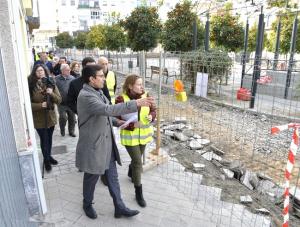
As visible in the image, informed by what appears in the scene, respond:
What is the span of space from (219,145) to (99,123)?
167 inches

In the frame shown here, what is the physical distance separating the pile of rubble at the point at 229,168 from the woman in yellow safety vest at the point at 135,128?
1.68 metres

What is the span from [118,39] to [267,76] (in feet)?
57.2

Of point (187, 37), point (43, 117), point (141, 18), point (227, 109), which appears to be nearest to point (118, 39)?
point (141, 18)

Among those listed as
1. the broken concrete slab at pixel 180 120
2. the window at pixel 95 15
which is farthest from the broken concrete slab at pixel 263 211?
the window at pixel 95 15

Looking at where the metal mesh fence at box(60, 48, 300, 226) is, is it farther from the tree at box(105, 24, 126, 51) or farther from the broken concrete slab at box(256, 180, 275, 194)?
the tree at box(105, 24, 126, 51)

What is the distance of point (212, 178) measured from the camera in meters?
4.94

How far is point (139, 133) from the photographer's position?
12.0ft

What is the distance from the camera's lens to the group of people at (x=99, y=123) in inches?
117

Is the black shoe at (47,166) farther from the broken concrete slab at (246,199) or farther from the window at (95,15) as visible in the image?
the window at (95,15)

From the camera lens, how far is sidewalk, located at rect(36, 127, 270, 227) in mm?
3525

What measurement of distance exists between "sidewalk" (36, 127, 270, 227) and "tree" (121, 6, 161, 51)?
14.7 m

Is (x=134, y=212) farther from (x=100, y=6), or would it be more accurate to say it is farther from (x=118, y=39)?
(x=100, y=6)

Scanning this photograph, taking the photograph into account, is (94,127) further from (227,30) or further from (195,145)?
(227,30)

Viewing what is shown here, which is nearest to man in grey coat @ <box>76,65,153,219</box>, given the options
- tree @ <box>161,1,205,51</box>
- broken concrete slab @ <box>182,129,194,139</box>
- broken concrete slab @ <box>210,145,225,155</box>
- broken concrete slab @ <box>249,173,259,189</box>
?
broken concrete slab @ <box>249,173,259,189</box>
